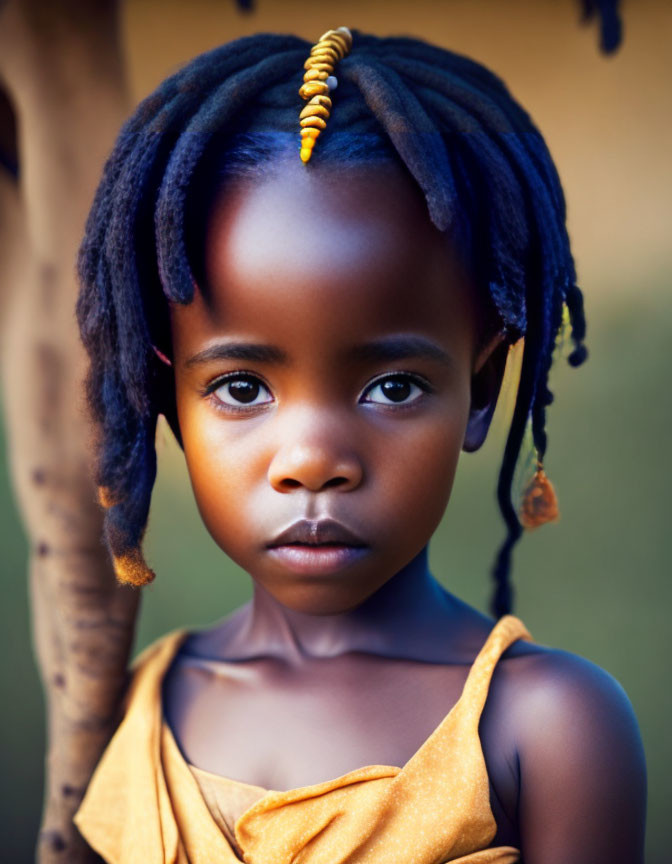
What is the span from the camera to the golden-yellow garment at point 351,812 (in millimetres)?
878

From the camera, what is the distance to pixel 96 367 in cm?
96

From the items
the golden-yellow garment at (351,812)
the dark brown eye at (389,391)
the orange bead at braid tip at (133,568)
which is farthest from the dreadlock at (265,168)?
the golden-yellow garment at (351,812)

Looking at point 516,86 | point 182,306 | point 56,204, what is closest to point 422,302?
point 182,306

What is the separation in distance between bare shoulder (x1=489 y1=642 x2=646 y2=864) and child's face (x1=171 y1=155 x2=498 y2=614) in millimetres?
195

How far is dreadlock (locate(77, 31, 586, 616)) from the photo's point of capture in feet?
2.73

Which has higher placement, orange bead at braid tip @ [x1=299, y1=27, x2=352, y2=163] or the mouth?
orange bead at braid tip @ [x1=299, y1=27, x2=352, y2=163]

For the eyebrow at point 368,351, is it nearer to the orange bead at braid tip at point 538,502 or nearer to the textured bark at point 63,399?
the orange bead at braid tip at point 538,502

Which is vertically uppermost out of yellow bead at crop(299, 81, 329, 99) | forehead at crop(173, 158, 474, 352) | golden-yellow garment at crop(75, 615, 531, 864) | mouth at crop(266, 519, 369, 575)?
yellow bead at crop(299, 81, 329, 99)

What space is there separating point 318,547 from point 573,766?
1.03 feet

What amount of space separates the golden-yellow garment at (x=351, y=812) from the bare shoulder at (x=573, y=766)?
0.04m

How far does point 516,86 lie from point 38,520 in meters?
0.77

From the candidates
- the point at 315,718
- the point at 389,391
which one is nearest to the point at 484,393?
the point at 389,391

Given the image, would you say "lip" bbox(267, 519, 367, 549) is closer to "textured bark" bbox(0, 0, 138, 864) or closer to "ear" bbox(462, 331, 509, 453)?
"ear" bbox(462, 331, 509, 453)

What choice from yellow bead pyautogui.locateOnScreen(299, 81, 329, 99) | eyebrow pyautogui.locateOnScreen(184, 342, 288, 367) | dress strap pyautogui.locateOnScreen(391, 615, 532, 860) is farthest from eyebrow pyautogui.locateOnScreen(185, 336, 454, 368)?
dress strap pyautogui.locateOnScreen(391, 615, 532, 860)
